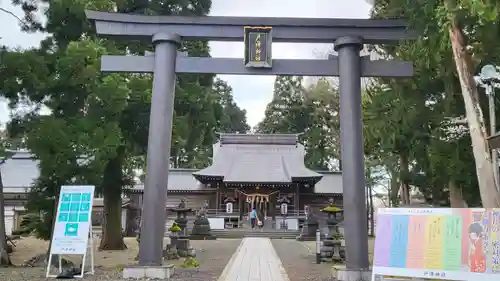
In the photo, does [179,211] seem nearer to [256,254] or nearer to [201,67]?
[256,254]

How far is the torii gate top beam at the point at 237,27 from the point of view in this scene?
27.7ft

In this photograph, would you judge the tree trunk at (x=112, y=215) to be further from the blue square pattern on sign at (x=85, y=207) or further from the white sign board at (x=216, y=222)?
the white sign board at (x=216, y=222)

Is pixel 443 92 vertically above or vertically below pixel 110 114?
above

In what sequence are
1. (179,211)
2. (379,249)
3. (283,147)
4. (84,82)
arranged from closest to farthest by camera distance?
1. (379,249)
2. (84,82)
3. (179,211)
4. (283,147)

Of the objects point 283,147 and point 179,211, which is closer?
point 179,211

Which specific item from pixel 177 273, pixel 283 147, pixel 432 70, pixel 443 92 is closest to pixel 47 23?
pixel 177 273

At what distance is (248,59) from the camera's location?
27.5ft

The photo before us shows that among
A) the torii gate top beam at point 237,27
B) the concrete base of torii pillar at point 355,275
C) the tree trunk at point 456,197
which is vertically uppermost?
the torii gate top beam at point 237,27

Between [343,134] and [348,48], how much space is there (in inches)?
66.7

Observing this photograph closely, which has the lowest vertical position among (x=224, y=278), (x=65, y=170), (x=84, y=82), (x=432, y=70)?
(x=224, y=278)

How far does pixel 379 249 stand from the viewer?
216 inches

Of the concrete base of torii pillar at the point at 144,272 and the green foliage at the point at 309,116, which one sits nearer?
the concrete base of torii pillar at the point at 144,272

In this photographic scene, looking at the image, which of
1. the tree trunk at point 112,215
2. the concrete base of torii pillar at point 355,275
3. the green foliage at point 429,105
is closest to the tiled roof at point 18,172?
the tree trunk at point 112,215

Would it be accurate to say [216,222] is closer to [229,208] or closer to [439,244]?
[229,208]
